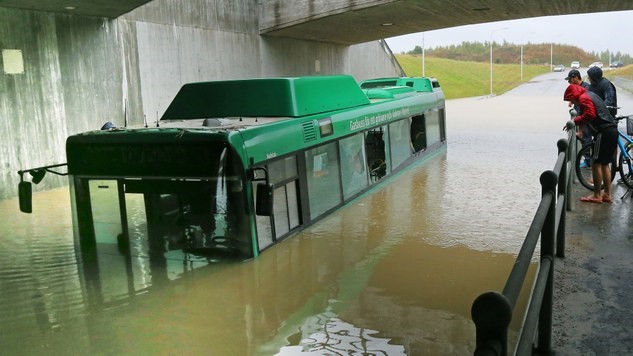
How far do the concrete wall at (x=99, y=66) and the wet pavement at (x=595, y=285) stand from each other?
6.65 metres

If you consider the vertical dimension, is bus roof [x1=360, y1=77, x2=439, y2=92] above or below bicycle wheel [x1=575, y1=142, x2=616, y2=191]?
above

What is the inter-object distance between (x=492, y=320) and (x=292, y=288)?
496 centimetres

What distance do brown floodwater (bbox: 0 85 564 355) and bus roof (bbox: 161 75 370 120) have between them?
1820mm

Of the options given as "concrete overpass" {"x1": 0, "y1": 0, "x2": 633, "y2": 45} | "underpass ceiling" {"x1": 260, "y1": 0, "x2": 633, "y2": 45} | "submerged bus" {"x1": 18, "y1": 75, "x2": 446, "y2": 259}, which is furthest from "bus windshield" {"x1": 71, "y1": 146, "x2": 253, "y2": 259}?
"underpass ceiling" {"x1": 260, "y1": 0, "x2": 633, "y2": 45}

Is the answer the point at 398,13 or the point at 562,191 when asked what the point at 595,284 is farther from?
the point at 398,13

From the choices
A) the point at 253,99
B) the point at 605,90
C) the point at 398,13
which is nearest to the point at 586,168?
the point at 605,90

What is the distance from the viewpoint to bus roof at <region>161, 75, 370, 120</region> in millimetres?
8656

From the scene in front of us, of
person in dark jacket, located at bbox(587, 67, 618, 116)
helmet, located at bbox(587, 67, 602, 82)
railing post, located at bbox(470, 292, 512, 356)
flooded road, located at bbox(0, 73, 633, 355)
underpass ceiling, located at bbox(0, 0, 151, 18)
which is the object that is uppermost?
underpass ceiling, located at bbox(0, 0, 151, 18)

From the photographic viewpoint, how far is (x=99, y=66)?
48.9ft

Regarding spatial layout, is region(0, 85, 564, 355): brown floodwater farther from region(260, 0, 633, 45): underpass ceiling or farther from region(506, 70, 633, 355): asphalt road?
region(260, 0, 633, 45): underpass ceiling

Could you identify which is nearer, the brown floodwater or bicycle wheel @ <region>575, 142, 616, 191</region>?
the brown floodwater

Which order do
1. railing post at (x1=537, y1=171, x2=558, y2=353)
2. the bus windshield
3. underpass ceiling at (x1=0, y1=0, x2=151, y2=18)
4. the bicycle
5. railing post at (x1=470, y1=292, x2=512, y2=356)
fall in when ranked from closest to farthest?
railing post at (x1=470, y1=292, x2=512, y2=356)
railing post at (x1=537, y1=171, x2=558, y2=353)
the bus windshield
the bicycle
underpass ceiling at (x1=0, y1=0, x2=151, y2=18)

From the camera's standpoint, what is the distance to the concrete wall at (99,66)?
13086 millimetres

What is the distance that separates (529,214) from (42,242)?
7.95 m
